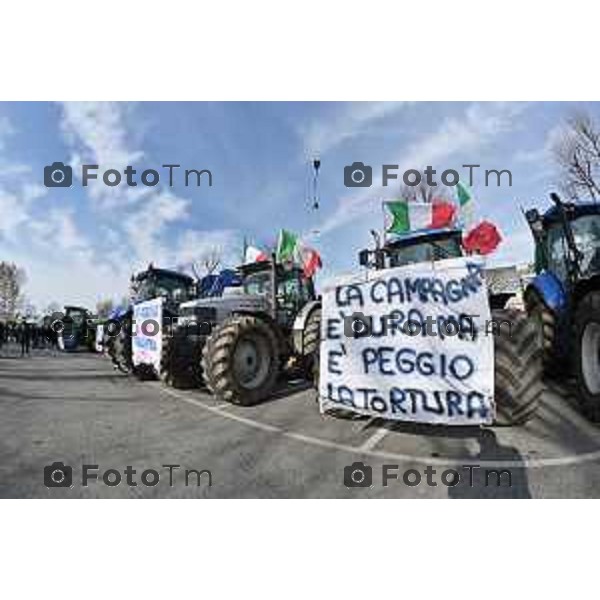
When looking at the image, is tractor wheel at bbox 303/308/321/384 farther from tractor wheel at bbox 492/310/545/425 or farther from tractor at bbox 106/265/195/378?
tractor at bbox 106/265/195/378

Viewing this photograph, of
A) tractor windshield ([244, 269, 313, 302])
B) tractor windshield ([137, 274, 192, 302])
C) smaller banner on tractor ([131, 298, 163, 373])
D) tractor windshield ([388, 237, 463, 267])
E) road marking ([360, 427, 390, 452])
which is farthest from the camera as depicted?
tractor windshield ([137, 274, 192, 302])

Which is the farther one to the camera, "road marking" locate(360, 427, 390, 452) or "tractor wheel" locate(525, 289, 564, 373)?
"tractor wheel" locate(525, 289, 564, 373)

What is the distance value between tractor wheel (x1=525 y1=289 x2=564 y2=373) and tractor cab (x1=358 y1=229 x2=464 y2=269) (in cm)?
136

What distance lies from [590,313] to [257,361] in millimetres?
4504

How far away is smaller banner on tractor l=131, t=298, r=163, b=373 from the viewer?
9414 millimetres

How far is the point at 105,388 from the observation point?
33.2 ft

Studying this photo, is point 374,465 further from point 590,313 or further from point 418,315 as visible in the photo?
point 590,313

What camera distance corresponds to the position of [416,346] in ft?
17.4

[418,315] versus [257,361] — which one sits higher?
[418,315]

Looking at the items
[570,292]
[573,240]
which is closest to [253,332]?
[570,292]

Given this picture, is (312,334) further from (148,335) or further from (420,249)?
(148,335)

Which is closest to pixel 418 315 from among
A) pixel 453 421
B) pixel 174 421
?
pixel 453 421

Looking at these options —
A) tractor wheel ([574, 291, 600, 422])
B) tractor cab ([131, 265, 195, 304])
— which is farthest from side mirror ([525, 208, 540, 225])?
tractor cab ([131, 265, 195, 304])

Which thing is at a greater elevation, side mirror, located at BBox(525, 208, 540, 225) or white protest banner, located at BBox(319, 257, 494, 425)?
side mirror, located at BBox(525, 208, 540, 225)
